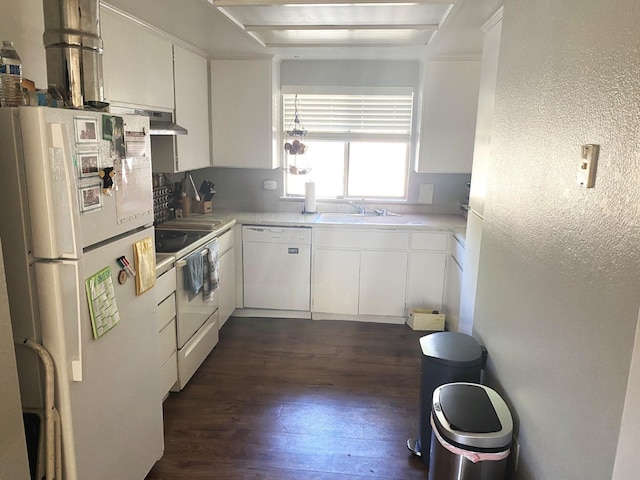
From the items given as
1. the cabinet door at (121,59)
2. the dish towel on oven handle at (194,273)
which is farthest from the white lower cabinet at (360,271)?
the cabinet door at (121,59)

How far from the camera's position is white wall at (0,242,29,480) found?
1.30m

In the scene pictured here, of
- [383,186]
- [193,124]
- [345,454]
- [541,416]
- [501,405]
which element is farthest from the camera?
[383,186]

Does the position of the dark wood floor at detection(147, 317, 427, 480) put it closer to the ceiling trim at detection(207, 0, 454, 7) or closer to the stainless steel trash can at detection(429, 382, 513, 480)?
the stainless steel trash can at detection(429, 382, 513, 480)

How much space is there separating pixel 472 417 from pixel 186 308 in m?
1.85

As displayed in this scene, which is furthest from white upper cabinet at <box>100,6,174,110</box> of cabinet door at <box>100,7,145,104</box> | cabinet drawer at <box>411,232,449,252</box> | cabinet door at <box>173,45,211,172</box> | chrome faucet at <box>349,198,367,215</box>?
cabinet drawer at <box>411,232,449,252</box>

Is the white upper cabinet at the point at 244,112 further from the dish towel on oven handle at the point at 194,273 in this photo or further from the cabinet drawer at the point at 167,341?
the cabinet drawer at the point at 167,341

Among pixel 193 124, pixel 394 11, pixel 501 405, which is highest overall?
pixel 394 11

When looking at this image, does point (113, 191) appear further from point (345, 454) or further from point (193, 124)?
point (193, 124)

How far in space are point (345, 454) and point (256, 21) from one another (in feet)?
8.15

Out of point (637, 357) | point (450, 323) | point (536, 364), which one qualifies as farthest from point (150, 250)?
point (450, 323)

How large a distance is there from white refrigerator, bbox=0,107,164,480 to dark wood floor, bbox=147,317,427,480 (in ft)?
1.63

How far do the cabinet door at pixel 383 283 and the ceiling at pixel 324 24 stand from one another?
5.56 ft

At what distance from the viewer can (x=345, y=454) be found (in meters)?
2.43

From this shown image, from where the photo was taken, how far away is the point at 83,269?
153cm
